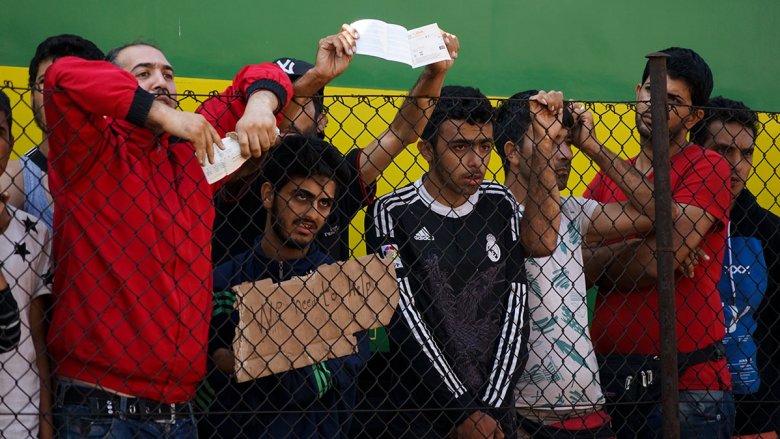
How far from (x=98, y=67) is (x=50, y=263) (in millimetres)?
640

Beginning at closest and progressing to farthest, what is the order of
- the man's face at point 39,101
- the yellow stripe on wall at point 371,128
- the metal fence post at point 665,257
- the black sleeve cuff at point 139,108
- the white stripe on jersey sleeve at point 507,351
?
the black sleeve cuff at point 139,108 → the man's face at point 39,101 → the metal fence post at point 665,257 → the white stripe on jersey sleeve at point 507,351 → the yellow stripe on wall at point 371,128

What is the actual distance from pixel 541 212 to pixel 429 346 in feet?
2.13

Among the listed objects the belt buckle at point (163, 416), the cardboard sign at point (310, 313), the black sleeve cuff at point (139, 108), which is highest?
the black sleeve cuff at point (139, 108)

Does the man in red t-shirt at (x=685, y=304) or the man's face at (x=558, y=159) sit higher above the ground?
the man's face at (x=558, y=159)

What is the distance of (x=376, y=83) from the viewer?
5242mm

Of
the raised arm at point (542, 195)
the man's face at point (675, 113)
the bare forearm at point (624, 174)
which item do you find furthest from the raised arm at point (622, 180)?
the man's face at point (675, 113)

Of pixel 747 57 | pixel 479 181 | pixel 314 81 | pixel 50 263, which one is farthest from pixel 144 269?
pixel 747 57

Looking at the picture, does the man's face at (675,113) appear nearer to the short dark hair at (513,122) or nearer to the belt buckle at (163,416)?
the short dark hair at (513,122)

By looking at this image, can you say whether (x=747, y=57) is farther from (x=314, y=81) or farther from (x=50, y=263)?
(x=50, y=263)

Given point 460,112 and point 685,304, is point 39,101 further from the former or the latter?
point 685,304

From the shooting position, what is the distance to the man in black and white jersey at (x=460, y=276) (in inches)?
147

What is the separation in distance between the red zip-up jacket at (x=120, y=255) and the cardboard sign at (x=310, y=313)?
0.15 metres

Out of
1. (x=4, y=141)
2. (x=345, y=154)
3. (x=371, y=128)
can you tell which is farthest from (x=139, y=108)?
(x=371, y=128)

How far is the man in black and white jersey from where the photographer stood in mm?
3744
